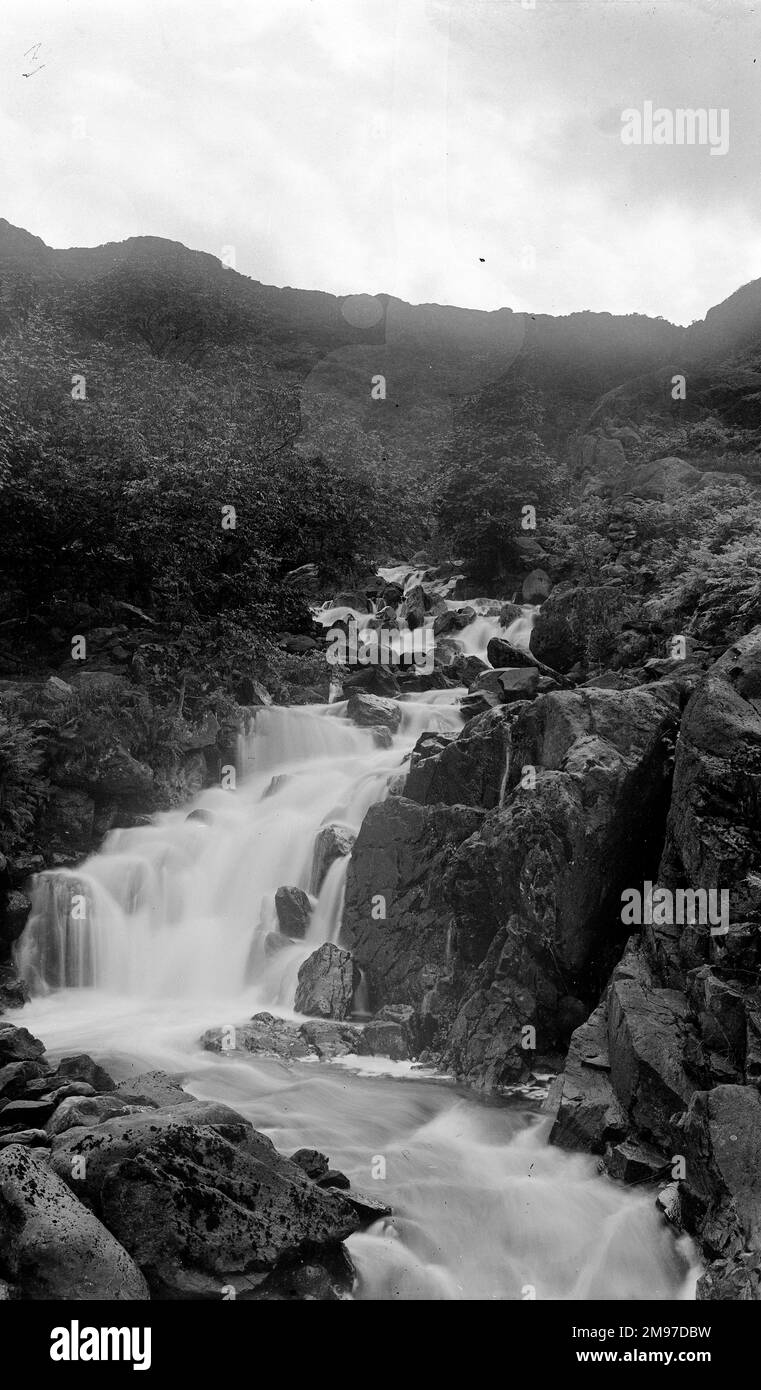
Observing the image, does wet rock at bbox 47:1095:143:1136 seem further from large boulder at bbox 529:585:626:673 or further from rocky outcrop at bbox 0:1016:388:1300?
large boulder at bbox 529:585:626:673

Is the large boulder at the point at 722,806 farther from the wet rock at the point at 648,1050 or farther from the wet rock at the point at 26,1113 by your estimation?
the wet rock at the point at 26,1113

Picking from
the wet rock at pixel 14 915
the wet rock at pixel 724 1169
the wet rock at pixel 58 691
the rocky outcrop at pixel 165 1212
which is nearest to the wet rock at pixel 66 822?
the wet rock at pixel 14 915

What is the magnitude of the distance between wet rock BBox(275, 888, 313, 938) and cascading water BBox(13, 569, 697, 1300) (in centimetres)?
21

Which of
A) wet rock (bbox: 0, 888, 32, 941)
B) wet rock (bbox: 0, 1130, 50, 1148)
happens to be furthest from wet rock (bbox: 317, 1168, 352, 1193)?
wet rock (bbox: 0, 888, 32, 941)

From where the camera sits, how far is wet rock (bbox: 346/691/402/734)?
784 inches

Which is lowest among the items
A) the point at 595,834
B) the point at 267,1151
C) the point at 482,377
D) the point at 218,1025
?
the point at 218,1025

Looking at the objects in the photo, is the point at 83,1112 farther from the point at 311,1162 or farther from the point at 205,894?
the point at 205,894

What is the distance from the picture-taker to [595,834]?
36.0 ft

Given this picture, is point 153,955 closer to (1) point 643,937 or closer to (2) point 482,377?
(1) point 643,937

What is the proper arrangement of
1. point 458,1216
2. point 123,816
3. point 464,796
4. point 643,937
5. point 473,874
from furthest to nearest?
1. point 123,816
2. point 464,796
3. point 473,874
4. point 643,937
5. point 458,1216

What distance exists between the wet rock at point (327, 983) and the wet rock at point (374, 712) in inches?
287

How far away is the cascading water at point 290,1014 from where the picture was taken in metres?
7.49
